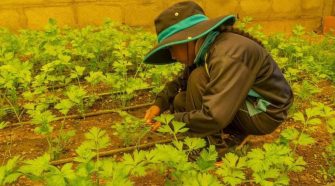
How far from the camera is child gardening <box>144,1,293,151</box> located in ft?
7.79

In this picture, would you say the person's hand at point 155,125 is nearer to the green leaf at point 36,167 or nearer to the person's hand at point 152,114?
the person's hand at point 152,114

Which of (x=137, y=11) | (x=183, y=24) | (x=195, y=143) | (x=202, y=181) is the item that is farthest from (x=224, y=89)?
(x=137, y=11)

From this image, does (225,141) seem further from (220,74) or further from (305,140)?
(220,74)

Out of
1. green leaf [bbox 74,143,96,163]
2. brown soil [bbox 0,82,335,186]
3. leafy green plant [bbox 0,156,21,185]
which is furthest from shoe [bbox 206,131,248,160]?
leafy green plant [bbox 0,156,21,185]

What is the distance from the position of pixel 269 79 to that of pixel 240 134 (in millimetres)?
517

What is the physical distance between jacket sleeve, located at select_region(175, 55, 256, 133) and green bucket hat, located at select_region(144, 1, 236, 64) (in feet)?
0.62

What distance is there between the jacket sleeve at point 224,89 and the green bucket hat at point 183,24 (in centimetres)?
19

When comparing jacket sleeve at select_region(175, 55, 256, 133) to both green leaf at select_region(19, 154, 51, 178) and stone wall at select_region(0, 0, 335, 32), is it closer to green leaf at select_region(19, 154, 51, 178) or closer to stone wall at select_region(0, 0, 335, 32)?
green leaf at select_region(19, 154, 51, 178)

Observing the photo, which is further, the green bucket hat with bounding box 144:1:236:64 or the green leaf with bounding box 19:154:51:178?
the green bucket hat with bounding box 144:1:236:64

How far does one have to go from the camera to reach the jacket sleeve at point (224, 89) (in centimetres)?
235

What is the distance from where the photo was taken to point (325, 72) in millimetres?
4277

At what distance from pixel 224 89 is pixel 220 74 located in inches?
3.5

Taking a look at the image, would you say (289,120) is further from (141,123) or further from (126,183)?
(126,183)

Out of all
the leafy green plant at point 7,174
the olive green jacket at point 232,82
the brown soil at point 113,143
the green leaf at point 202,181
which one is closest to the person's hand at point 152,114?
the brown soil at point 113,143
